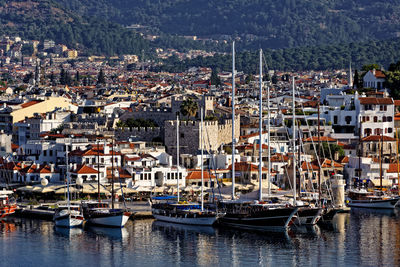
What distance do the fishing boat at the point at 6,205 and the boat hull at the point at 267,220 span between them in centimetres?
1026

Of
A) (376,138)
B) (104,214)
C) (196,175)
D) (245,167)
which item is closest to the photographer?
(104,214)

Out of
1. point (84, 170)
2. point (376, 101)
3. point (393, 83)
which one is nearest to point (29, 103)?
point (376, 101)

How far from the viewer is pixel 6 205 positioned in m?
52.3

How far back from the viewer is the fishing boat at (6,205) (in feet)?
171

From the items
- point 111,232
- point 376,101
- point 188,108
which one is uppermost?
point 376,101

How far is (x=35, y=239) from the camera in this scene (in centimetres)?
4684

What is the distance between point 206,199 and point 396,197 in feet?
31.2

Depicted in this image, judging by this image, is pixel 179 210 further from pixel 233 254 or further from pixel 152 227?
pixel 233 254

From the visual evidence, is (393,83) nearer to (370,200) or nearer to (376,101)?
(376,101)

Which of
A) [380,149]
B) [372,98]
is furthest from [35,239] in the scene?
[372,98]

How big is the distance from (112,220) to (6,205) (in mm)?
5750

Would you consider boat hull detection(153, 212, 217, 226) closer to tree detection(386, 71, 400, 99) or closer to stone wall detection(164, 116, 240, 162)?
stone wall detection(164, 116, 240, 162)

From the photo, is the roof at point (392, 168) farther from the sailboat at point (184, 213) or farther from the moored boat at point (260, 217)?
the sailboat at point (184, 213)

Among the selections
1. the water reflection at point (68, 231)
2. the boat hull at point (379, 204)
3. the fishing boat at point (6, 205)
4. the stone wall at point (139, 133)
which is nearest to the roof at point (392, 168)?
the boat hull at point (379, 204)
